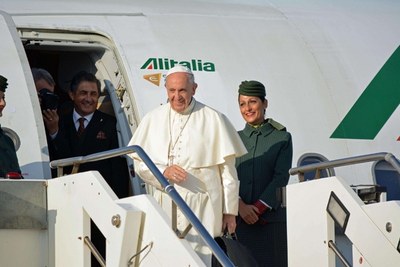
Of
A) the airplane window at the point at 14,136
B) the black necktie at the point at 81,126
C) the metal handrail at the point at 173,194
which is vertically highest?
the black necktie at the point at 81,126

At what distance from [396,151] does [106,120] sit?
132 inches

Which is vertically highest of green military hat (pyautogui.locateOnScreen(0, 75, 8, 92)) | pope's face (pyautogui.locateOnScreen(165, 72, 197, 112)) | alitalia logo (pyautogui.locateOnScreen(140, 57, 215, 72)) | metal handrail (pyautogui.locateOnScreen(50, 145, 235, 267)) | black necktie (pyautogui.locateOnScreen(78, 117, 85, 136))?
alitalia logo (pyautogui.locateOnScreen(140, 57, 215, 72))

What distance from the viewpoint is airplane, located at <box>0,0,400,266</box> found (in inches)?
427

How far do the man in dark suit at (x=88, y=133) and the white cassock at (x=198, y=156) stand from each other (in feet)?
3.79

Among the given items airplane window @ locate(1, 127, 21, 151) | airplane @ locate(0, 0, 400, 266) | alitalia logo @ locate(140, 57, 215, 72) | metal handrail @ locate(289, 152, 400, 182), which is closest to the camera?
metal handrail @ locate(289, 152, 400, 182)

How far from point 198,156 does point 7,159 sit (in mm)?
1620

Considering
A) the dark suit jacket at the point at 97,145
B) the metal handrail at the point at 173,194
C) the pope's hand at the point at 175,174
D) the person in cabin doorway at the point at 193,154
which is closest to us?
the metal handrail at the point at 173,194

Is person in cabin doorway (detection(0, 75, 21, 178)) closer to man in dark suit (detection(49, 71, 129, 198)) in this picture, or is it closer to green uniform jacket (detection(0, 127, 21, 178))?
green uniform jacket (detection(0, 127, 21, 178))

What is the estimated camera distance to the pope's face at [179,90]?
9.21 m

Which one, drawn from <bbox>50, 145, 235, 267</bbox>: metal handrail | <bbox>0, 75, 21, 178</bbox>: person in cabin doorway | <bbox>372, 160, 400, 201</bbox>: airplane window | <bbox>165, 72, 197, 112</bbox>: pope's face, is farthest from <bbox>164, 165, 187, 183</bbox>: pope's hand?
<bbox>372, 160, 400, 201</bbox>: airplane window

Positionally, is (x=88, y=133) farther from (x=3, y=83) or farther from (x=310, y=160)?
(x=310, y=160)

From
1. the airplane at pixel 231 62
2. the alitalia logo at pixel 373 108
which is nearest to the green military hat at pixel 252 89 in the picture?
the airplane at pixel 231 62

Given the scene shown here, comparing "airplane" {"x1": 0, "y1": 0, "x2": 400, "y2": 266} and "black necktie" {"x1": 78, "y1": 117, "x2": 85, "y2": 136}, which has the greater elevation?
"airplane" {"x1": 0, "y1": 0, "x2": 400, "y2": 266}

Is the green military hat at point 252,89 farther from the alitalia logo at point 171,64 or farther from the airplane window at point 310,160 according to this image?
the airplane window at point 310,160
